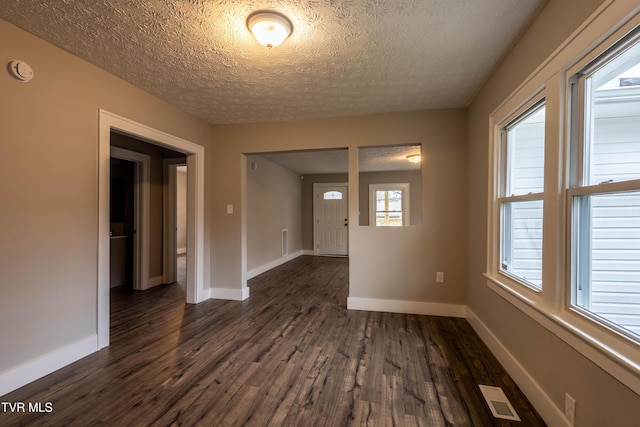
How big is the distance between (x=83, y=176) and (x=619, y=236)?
342 cm

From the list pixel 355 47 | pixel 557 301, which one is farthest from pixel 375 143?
pixel 557 301

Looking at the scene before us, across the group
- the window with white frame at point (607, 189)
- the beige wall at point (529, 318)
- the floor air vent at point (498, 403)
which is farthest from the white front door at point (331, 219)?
the window with white frame at point (607, 189)

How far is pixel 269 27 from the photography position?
170cm

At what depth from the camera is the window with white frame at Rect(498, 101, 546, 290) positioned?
1.78 m

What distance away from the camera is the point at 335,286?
14.4 feet

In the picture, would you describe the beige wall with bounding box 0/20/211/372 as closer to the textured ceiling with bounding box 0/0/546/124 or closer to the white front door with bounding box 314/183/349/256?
the textured ceiling with bounding box 0/0/546/124

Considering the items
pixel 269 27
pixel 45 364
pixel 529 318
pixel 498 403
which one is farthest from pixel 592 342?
pixel 45 364

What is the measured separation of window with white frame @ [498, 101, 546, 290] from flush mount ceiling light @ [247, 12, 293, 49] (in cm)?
170

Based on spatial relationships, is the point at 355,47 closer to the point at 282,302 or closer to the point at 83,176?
the point at 83,176

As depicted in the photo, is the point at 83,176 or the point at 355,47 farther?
the point at 83,176

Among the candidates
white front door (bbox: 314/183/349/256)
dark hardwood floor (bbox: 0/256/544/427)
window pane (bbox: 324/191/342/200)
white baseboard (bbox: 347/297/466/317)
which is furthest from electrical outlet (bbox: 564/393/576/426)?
window pane (bbox: 324/191/342/200)

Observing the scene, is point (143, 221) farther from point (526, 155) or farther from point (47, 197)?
point (526, 155)

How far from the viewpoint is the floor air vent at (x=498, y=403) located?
1.57 m

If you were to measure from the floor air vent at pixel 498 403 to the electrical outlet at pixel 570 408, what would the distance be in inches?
10.8
